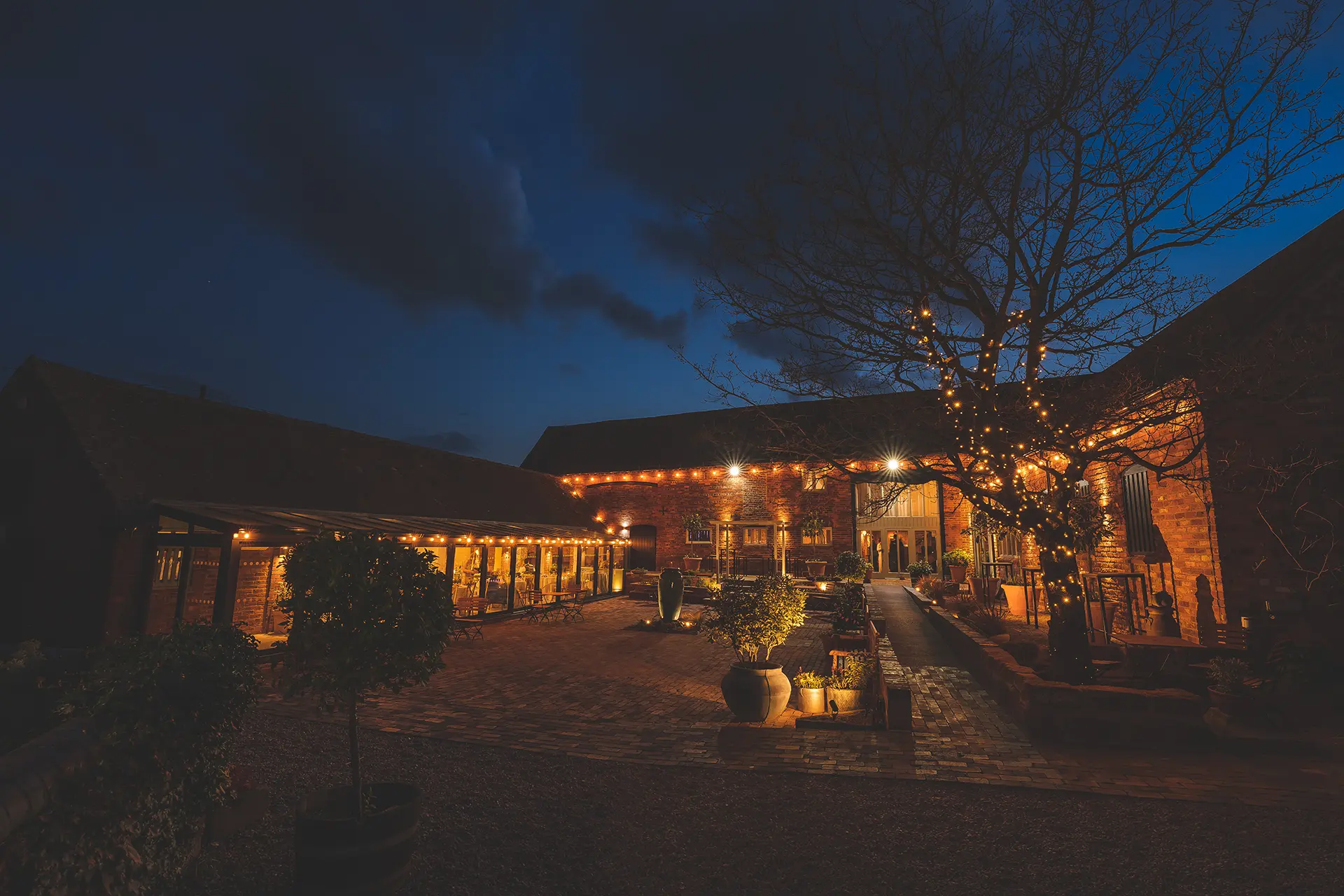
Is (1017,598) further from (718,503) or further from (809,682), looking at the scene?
(718,503)

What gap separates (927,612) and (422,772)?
12225 mm

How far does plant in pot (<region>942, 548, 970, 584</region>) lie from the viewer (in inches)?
758

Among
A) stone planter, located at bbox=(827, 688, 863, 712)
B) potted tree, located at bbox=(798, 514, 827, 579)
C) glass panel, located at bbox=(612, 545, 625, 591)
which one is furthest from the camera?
potted tree, located at bbox=(798, 514, 827, 579)

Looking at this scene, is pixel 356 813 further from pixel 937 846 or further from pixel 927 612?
pixel 927 612

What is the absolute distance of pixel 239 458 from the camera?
12.5m

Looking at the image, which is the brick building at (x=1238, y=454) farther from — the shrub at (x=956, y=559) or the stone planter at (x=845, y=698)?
the shrub at (x=956, y=559)

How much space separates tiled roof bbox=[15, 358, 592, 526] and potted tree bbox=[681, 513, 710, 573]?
8.84m

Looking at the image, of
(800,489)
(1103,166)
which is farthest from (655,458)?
(1103,166)

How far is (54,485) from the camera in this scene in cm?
1005

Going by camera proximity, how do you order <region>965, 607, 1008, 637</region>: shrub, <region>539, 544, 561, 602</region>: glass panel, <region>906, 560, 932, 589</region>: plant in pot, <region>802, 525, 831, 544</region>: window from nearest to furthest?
<region>965, 607, 1008, 637</region>: shrub < <region>539, 544, 561, 602</region>: glass panel < <region>906, 560, 932, 589</region>: plant in pot < <region>802, 525, 831, 544</region>: window

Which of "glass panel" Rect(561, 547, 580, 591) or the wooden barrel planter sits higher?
"glass panel" Rect(561, 547, 580, 591)

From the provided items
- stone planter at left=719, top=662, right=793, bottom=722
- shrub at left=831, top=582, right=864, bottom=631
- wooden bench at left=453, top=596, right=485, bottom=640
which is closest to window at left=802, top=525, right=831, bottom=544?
wooden bench at left=453, top=596, right=485, bottom=640

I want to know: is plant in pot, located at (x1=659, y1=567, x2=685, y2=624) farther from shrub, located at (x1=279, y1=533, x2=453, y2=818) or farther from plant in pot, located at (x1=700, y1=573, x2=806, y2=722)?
shrub, located at (x1=279, y1=533, x2=453, y2=818)

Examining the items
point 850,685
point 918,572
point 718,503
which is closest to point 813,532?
point 718,503
